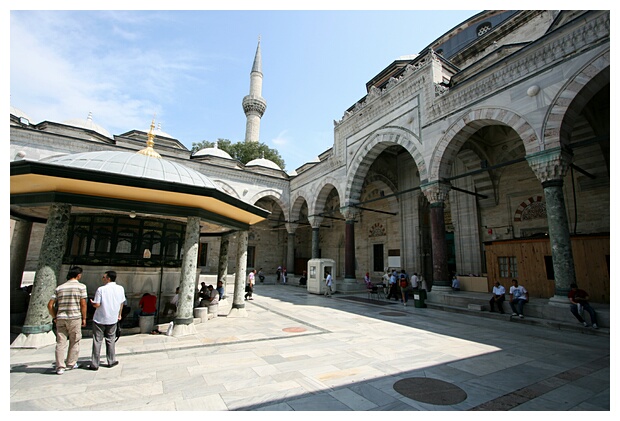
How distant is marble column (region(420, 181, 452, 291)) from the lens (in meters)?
10.9

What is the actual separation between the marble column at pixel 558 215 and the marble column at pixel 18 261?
13.3 meters

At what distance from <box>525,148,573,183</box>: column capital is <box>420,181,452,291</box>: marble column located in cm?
341

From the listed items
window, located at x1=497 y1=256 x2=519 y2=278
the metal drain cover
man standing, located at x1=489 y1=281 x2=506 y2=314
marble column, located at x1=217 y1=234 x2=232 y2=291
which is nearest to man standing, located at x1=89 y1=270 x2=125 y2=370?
the metal drain cover

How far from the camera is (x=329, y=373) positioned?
4039 mm

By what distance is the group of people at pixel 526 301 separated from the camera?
6883mm

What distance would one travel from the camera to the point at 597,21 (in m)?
7.30

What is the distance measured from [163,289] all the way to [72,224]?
2.46 m

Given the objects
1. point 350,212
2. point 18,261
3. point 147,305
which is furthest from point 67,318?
point 350,212

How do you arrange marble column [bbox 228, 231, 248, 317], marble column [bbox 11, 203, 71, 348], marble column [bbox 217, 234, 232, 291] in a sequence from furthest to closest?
→ marble column [bbox 217, 234, 232, 291]
marble column [bbox 228, 231, 248, 317]
marble column [bbox 11, 203, 71, 348]

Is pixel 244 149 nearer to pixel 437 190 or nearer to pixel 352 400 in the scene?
pixel 437 190

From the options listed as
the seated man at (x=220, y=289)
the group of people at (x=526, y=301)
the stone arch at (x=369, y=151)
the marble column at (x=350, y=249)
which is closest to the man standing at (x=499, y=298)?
the group of people at (x=526, y=301)

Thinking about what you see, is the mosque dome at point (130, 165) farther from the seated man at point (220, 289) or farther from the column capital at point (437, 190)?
the column capital at point (437, 190)

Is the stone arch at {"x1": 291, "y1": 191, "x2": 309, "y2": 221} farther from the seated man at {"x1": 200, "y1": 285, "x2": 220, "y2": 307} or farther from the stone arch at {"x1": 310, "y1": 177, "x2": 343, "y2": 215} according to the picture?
the seated man at {"x1": 200, "y1": 285, "x2": 220, "y2": 307}
